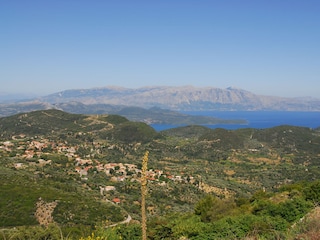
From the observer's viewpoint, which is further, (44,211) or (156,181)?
(156,181)

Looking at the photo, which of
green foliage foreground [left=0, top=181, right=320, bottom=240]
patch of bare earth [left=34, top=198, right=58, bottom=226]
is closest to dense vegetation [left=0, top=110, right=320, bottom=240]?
green foliage foreground [left=0, top=181, right=320, bottom=240]

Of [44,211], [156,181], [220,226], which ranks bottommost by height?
[156,181]

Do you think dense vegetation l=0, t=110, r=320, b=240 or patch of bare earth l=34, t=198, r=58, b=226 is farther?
patch of bare earth l=34, t=198, r=58, b=226

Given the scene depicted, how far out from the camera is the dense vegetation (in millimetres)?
24109

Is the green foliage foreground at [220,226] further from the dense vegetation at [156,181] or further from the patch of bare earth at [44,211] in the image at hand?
the patch of bare earth at [44,211]

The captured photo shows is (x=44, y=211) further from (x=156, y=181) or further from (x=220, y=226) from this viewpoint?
(x=156, y=181)

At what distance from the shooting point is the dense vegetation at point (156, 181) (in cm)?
2411

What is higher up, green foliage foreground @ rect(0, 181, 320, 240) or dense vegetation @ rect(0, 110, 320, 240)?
green foliage foreground @ rect(0, 181, 320, 240)

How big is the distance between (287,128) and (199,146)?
2141 inches

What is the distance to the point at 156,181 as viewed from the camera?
7144cm

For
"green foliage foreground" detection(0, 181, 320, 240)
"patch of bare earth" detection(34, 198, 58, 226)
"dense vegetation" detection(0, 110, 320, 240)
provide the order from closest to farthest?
"green foliage foreground" detection(0, 181, 320, 240) < "dense vegetation" detection(0, 110, 320, 240) < "patch of bare earth" detection(34, 198, 58, 226)

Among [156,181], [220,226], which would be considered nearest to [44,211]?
[220,226]

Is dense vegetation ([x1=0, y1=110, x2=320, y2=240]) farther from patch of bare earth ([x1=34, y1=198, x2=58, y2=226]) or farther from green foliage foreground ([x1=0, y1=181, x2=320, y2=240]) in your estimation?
patch of bare earth ([x1=34, y1=198, x2=58, y2=226])

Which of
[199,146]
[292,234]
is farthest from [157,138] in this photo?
[292,234]
